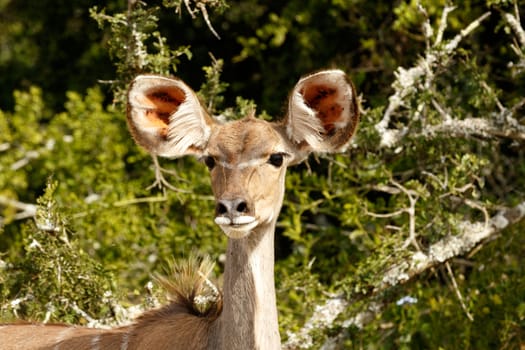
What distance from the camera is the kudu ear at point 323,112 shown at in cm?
386

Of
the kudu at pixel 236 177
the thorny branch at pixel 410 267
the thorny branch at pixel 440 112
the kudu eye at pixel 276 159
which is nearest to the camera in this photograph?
the kudu at pixel 236 177

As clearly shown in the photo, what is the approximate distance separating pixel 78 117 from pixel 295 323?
2.66 metres

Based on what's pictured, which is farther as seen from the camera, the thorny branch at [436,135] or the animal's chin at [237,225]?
the thorny branch at [436,135]

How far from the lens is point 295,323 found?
5.07 m

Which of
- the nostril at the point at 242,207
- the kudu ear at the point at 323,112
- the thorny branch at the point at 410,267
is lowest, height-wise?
the thorny branch at the point at 410,267

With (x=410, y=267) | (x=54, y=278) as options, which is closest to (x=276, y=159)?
(x=410, y=267)

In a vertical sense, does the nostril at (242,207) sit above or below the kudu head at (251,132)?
below

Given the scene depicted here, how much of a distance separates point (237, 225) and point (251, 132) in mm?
465

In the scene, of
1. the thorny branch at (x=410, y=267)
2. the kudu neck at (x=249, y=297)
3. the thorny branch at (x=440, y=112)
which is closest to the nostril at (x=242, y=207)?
the kudu neck at (x=249, y=297)

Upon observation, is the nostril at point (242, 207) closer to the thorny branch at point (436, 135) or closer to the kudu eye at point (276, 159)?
the kudu eye at point (276, 159)

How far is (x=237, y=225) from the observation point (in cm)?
351

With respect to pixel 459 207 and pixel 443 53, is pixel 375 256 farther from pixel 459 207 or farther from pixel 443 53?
pixel 443 53

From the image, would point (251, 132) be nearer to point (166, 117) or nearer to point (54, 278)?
point (166, 117)

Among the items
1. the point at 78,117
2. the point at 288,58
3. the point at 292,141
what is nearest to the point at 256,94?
the point at 288,58
